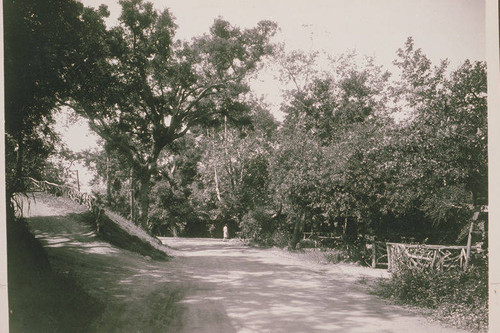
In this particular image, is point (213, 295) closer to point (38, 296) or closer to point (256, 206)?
point (38, 296)

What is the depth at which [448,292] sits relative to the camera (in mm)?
8203

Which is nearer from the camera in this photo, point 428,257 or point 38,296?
point 38,296

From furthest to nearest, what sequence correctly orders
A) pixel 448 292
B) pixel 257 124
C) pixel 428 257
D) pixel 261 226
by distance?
pixel 257 124 → pixel 261 226 → pixel 428 257 → pixel 448 292

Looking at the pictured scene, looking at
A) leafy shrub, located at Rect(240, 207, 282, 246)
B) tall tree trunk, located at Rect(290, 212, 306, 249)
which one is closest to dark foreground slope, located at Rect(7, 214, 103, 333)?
tall tree trunk, located at Rect(290, 212, 306, 249)

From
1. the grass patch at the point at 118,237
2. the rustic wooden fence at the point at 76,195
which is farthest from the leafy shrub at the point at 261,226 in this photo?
the rustic wooden fence at the point at 76,195

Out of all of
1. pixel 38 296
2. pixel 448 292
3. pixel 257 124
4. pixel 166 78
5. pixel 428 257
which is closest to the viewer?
pixel 38 296

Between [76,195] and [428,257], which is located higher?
[76,195]

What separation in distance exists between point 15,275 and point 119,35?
1402cm

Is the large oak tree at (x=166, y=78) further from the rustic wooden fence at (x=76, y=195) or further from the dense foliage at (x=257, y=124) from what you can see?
the rustic wooden fence at (x=76, y=195)

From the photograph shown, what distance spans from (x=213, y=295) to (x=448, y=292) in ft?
19.2

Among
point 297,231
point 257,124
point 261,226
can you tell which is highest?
point 257,124

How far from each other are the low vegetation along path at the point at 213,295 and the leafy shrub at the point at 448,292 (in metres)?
0.53

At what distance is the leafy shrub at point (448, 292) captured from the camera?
6883 mm

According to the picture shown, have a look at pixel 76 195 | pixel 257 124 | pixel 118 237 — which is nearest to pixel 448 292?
pixel 118 237
